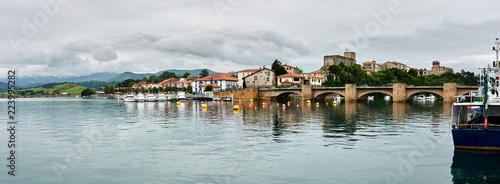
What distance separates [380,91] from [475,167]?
8262 centimetres

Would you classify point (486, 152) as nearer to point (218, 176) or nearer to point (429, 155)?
point (429, 155)

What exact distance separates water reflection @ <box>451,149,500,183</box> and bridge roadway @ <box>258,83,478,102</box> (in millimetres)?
72729

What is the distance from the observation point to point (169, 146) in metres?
27.2

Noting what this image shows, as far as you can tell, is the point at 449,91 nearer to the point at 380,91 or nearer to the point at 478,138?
the point at 380,91

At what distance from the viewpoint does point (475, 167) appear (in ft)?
67.4

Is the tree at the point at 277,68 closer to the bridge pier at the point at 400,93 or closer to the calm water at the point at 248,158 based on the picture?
the bridge pier at the point at 400,93

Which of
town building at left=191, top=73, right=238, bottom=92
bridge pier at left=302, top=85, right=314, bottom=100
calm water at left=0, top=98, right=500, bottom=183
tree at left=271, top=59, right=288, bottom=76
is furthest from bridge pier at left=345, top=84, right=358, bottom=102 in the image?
town building at left=191, top=73, right=238, bottom=92

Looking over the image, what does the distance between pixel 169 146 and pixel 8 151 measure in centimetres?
1116

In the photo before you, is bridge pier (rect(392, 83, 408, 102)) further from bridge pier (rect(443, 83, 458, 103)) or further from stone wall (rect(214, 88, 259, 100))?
stone wall (rect(214, 88, 259, 100))

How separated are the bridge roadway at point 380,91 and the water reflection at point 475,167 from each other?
7273cm

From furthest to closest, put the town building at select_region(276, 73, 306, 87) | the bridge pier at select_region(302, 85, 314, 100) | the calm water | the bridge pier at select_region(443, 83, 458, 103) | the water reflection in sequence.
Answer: the town building at select_region(276, 73, 306, 87)
the bridge pier at select_region(302, 85, 314, 100)
the bridge pier at select_region(443, 83, 458, 103)
the calm water
the water reflection

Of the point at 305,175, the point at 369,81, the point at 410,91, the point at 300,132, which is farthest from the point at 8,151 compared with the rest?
the point at 369,81

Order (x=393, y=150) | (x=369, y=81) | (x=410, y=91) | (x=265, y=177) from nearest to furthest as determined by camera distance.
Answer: (x=265, y=177) → (x=393, y=150) → (x=410, y=91) → (x=369, y=81)

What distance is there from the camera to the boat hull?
22.0 m
